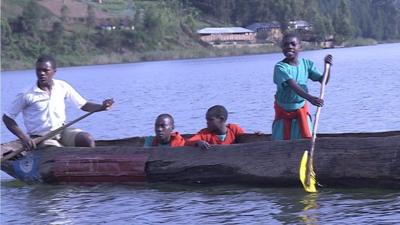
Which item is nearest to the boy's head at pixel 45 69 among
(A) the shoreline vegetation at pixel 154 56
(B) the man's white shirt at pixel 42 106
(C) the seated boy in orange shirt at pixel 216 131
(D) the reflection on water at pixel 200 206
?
(B) the man's white shirt at pixel 42 106

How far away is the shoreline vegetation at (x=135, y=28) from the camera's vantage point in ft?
267

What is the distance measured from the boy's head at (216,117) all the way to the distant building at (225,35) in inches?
3334

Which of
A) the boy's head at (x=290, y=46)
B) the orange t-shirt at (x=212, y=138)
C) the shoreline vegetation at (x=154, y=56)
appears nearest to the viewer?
the boy's head at (x=290, y=46)

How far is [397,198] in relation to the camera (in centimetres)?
777

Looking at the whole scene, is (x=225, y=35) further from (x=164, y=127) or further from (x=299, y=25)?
(x=164, y=127)

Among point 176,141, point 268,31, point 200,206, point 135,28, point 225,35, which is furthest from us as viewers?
point 268,31

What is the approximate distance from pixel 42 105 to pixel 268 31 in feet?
300

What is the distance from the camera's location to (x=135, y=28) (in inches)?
3617

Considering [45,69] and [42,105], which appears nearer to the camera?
[45,69]

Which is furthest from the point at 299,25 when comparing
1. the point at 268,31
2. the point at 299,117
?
the point at 299,117

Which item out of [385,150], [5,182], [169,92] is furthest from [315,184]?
[169,92]

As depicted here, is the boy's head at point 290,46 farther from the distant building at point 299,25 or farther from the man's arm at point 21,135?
the distant building at point 299,25

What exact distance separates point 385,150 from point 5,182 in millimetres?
5150

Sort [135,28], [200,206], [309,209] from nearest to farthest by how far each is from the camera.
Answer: [309,209] → [200,206] → [135,28]
